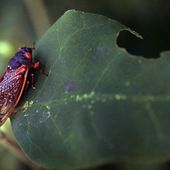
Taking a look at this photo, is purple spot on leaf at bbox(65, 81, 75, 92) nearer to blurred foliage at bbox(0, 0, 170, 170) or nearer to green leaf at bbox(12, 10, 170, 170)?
green leaf at bbox(12, 10, 170, 170)

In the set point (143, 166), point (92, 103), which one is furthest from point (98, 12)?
point (92, 103)

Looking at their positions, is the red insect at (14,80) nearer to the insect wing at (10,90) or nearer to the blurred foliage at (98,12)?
the insect wing at (10,90)

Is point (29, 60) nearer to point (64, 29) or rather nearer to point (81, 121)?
point (64, 29)

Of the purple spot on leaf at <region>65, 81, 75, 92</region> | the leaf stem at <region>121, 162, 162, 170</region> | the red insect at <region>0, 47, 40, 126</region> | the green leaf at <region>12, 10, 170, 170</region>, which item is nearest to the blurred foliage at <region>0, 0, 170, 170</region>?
the red insect at <region>0, 47, 40, 126</region>

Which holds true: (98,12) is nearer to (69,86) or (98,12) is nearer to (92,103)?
(69,86)

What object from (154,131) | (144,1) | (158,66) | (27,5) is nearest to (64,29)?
(158,66)

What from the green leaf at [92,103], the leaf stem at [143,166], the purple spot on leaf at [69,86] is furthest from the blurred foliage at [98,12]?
the purple spot on leaf at [69,86]
